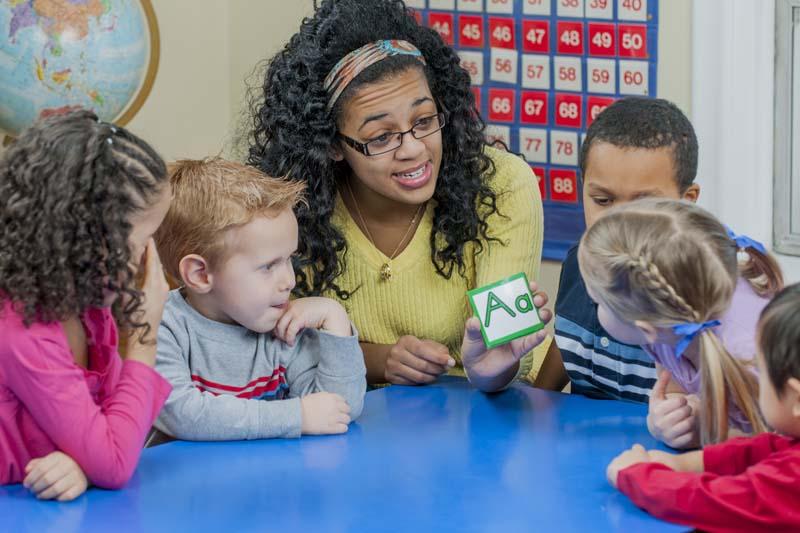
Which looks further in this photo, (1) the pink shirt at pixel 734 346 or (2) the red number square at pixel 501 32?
(2) the red number square at pixel 501 32

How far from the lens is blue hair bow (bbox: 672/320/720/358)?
1.54 metres

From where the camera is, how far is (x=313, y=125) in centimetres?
222

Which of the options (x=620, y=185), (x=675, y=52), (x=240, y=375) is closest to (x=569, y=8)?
(x=675, y=52)

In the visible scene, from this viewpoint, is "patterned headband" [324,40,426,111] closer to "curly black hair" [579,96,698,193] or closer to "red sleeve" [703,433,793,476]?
"curly black hair" [579,96,698,193]

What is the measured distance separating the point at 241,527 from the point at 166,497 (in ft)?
0.48

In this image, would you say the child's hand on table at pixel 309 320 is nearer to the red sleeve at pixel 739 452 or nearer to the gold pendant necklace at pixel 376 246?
the gold pendant necklace at pixel 376 246

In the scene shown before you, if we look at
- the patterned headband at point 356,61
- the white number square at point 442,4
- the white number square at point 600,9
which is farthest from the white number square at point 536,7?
the patterned headband at point 356,61

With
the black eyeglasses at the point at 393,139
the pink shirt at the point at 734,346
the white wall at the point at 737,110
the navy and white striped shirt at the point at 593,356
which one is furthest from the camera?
the white wall at the point at 737,110

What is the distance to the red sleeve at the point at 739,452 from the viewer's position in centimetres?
149

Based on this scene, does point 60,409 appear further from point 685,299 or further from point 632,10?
point 632,10

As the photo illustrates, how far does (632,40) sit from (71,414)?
5.97ft

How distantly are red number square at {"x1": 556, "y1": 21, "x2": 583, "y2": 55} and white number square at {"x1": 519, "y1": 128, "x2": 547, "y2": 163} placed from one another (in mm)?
220

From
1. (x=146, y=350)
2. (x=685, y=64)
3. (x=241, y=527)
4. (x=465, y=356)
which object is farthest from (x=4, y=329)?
(x=685, y=64)

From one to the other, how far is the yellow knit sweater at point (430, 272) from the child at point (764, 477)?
751 mm
